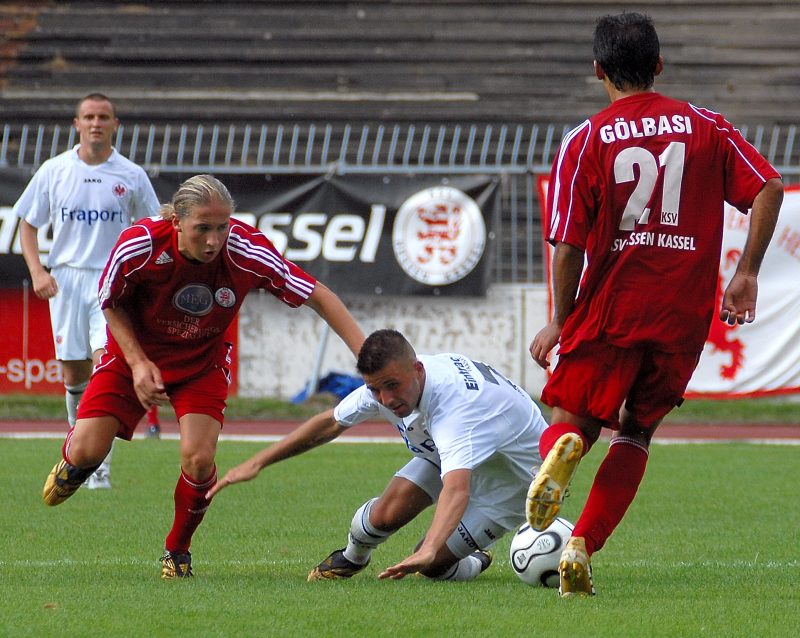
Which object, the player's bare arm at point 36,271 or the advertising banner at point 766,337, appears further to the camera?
the advertising banner at point 766,337

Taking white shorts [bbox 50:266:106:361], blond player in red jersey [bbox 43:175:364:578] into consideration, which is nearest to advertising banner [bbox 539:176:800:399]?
white shorts [bbox 50:266:106:361]

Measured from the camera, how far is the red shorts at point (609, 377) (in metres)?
4.83

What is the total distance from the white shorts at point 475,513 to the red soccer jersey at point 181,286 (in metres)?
0.86

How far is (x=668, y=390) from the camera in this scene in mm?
4953

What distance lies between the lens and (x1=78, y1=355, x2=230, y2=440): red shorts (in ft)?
19.0

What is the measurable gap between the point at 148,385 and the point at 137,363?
15 cm

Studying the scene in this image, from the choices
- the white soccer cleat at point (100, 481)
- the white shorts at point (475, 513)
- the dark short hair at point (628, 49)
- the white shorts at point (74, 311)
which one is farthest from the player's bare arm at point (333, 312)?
the white shorts at point (74, 311)

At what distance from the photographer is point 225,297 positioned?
5.68m

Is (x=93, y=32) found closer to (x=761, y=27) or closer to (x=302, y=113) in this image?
(x=302, y=113)

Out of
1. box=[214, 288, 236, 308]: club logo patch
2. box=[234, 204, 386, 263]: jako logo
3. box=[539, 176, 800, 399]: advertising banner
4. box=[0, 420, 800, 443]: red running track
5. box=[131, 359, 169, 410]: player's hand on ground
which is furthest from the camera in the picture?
box=[234, 204, 386, 263]: jako logo

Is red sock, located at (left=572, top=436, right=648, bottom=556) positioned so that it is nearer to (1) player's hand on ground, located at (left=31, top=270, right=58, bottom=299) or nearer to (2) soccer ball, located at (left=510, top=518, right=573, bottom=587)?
(2) soccer ball, located at (left=510, top=518, right=573, bottom=587)

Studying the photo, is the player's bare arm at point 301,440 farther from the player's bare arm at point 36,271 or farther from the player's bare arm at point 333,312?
the player's bare arm at point 36,271

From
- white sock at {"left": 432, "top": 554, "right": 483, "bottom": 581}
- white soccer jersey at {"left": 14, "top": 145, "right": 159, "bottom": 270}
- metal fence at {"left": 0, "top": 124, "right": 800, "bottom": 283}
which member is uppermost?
metal fence at {"left": 0, "top": 124, "right": 800, "bottom": 283}

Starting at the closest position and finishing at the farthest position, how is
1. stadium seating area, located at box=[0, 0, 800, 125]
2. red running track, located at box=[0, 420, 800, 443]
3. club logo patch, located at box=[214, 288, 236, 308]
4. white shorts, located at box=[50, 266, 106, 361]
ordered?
1. club logo patch, located at box=[214, 288, 236, 308]
2. white shorts, located at box=[50, 266, 106, 361]
3. red running track, located at box=[0, 420, 800, 443]
4. stadium seating area, located at box=[0, 0, 800, 125]
